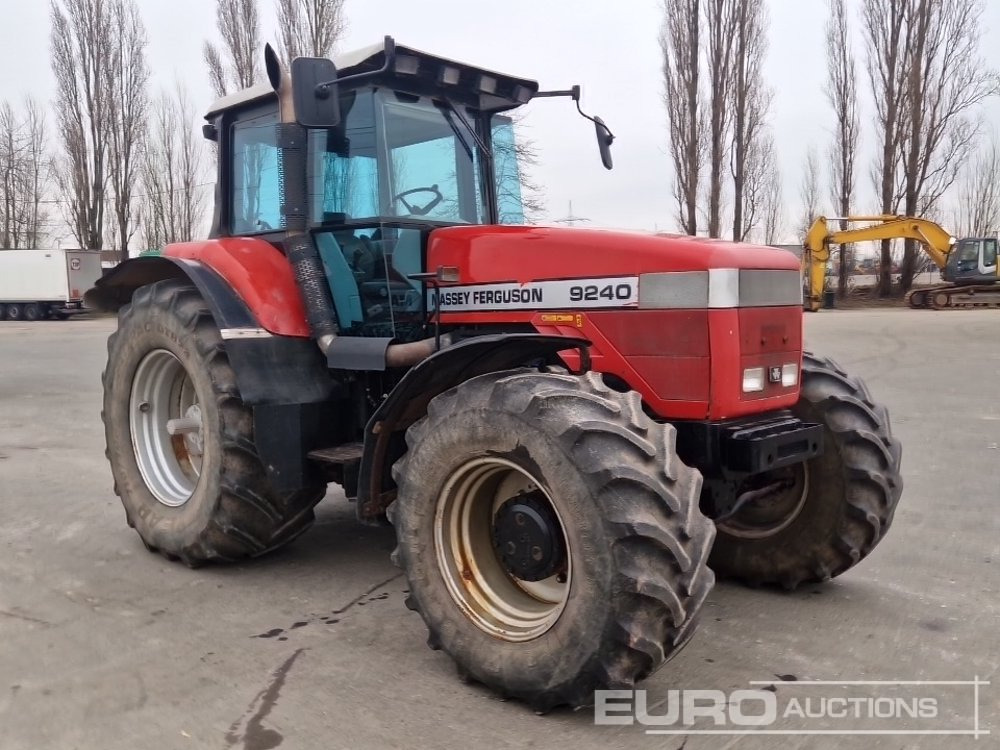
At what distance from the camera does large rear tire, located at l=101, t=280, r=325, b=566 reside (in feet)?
14.1

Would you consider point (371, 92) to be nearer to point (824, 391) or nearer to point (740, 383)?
point (740, 383)

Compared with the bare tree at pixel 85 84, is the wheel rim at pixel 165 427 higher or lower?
lower

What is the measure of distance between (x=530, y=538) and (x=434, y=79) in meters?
2.36

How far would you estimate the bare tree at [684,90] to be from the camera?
29.0 metres

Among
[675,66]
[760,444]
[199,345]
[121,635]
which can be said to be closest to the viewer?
[760,444]

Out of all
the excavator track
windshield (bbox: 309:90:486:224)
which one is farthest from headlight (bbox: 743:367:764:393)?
the excavator track

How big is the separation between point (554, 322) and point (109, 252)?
35980 mm

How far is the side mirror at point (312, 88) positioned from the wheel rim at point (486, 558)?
1.65 meters

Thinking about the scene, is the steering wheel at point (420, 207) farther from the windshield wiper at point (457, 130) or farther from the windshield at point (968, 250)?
the windshield at point (968, 250)

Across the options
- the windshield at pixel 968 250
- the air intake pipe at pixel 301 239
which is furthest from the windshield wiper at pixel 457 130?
the windshield at pixel 968 250

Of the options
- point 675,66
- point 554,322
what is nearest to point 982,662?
point 554,322

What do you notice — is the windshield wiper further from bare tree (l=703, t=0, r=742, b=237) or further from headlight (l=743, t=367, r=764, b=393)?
bare tree (l=703, t=0, r=742, b=237)

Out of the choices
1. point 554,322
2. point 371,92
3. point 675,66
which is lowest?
point 554,322

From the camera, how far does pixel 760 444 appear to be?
3369 millimetres
